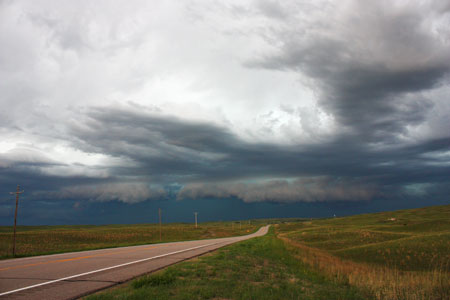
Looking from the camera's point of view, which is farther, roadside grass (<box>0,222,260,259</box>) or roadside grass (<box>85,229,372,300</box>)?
roadside grass (<box>0,222,260,259</box>)

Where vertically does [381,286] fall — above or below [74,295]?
below

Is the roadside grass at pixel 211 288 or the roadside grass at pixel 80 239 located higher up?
the roadside grass at pixel 211 288

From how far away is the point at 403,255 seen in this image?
33938 millimetres

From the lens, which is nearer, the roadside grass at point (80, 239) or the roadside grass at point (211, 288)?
the roadside grass at point (211, 288)

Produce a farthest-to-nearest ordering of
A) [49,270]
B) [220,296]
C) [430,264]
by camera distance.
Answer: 1. [430,264]
2. [49,270]
3. [220,296]

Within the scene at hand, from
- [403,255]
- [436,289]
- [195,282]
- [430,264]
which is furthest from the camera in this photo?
[403,255]

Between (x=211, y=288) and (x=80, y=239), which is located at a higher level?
(x=211, y=288)

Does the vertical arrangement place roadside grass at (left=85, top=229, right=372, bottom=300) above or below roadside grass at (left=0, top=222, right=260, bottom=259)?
above

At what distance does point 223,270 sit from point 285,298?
4.85m

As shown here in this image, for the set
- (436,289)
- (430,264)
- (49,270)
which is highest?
(49,270)

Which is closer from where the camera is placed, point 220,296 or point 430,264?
point 220,296

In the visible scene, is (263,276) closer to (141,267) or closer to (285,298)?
(285,298)

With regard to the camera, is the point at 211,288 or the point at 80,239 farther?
the point at 80,239

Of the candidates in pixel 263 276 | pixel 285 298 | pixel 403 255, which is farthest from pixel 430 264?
pixel 285 298
